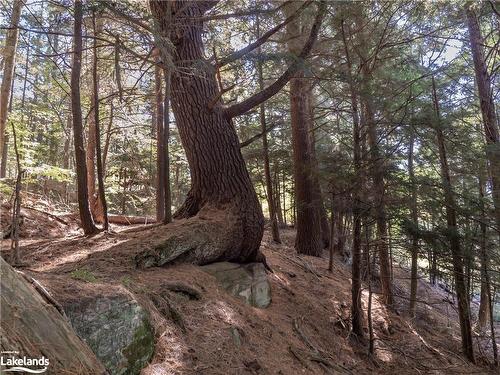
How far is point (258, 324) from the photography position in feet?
18.2

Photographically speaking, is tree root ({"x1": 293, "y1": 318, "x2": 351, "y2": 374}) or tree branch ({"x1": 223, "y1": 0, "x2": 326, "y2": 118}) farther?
tree branch ({"x1": 223, "y1": 0, "x2": 326, "y2": 118})

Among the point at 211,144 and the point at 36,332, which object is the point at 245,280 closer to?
the point at 211,144

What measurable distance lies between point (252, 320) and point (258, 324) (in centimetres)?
11

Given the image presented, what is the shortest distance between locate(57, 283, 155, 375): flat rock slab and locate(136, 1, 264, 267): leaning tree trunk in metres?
2.78

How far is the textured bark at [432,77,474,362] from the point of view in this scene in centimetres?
711

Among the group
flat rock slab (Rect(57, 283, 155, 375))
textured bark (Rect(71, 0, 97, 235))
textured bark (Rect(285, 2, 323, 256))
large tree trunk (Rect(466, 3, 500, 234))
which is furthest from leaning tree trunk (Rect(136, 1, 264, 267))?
large tree trunk (Rect(466, 3, 500, 234))

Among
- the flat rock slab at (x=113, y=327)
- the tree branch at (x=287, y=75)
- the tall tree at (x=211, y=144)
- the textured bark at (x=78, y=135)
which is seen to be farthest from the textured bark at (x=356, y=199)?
the textured bark at (x=78, y=135)

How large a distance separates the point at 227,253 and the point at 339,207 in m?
2.18

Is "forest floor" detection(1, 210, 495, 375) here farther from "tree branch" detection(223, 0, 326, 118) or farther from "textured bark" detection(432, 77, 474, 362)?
"tree branch" detection(223, 0, 326, 118)

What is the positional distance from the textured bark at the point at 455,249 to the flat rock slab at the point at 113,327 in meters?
5.71

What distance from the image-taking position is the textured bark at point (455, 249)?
7.11 m

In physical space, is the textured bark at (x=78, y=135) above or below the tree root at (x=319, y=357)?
above

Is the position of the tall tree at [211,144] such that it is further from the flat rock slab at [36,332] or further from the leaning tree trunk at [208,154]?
the flat rock slab at [36,332]

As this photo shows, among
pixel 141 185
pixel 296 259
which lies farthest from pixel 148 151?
pixel 296 259
